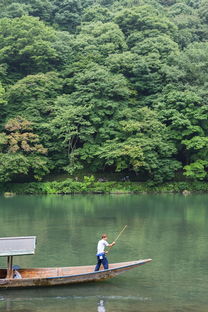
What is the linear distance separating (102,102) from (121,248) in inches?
1110

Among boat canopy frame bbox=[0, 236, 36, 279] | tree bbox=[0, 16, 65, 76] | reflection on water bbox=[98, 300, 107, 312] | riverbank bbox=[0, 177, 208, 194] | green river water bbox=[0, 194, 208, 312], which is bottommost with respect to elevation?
reflection on water bbox=[98, 300, 107, 312]

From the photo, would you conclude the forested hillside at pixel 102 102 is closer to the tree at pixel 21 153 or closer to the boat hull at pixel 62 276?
the tree at pixel 21 153

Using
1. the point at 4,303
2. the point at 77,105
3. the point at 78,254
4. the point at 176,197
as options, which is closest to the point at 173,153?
the point at 176,197

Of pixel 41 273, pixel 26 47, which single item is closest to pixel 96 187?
pixel 26 47

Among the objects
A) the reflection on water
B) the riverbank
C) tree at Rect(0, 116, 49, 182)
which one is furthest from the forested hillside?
the reflection on water

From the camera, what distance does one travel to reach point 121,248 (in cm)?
1786

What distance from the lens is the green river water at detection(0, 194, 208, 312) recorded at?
11602 millimetres

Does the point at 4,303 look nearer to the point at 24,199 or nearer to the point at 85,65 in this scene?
the point at 24,199

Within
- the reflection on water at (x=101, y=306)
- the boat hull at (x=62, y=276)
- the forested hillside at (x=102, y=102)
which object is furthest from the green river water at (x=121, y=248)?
the forested hillside at (x=102, y=102)

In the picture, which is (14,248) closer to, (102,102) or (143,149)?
(143,149)

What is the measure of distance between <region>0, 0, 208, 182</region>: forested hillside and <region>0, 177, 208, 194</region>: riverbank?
104cm

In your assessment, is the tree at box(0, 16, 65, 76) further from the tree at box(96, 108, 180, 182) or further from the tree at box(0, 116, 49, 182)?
the tree at box(96, 108, 180, 182)

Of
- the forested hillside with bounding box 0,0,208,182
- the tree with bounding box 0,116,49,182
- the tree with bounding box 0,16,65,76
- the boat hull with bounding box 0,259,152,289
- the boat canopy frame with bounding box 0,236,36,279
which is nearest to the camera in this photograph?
the boat hull with bounding box 0,259,152,289

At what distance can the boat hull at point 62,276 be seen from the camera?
40.3 feet
